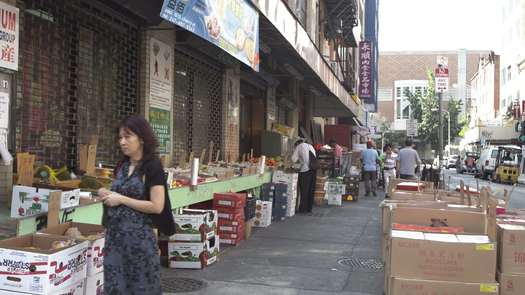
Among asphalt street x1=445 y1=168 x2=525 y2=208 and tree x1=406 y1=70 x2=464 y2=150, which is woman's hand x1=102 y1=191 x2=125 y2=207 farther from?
tree x1=406 y1=70 x2=464 y2=150

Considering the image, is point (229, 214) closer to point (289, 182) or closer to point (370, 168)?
point (289, 182)

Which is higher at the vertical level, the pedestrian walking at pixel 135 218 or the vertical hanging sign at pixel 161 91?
the vertical hanging sign at pixel 161 91

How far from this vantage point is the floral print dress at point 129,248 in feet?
12.3

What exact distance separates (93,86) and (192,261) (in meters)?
2.75

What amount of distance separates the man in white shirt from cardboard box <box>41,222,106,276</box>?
27.2ft

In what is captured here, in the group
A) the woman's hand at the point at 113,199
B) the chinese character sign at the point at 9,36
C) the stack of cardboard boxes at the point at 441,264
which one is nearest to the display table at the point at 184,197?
the woman's hand at the point at 113,199

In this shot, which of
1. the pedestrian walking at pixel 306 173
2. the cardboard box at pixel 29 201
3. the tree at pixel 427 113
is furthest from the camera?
the tree at pixel 427 113

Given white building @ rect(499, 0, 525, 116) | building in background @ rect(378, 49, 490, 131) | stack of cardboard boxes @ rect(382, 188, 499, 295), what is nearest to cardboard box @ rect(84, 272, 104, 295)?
stack of cardboard boxes @ rect(382, 188, 499, 295)

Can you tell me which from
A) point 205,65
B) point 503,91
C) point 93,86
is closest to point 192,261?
point 93,86

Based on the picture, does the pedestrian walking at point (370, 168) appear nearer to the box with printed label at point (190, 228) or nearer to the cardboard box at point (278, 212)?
the cardboard box at point (278, 212)

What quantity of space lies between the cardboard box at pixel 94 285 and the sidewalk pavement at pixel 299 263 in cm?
184

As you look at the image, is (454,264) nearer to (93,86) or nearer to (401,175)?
(93,86)

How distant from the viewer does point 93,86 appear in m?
Result: 7.76

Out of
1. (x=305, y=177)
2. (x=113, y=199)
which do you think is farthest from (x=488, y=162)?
(x=113, y=199)
